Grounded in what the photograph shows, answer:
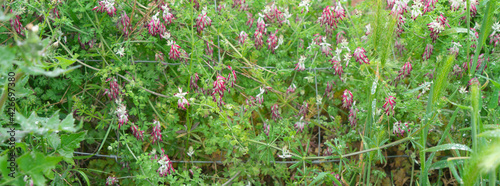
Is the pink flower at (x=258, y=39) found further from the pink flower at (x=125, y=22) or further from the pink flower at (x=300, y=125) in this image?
the pink flower at (x=125, y=22)

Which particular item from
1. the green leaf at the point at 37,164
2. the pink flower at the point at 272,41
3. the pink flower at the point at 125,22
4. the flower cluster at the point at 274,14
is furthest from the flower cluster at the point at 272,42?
the green leaf at the point at 37,164

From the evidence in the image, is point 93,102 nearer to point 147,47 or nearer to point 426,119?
point 147,47

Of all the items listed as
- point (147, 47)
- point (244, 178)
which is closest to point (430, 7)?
point (244, 178)

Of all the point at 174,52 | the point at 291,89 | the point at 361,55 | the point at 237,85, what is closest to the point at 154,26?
the point at 174,52

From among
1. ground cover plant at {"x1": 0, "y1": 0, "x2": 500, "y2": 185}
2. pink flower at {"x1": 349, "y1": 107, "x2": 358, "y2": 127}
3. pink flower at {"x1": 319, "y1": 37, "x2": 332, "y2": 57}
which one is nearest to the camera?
ground cover plant at {"x1": 0, "y1": 0, "x2": 500, "y2": 185}

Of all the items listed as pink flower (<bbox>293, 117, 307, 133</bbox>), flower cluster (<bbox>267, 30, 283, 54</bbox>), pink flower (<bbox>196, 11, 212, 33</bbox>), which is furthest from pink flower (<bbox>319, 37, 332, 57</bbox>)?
pink flower (<bbox>196, 11, 212, 33</bbox>)

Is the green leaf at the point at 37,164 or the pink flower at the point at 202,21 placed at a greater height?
the pink flower at the point at 202,21

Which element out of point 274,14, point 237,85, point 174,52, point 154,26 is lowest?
point 237,85

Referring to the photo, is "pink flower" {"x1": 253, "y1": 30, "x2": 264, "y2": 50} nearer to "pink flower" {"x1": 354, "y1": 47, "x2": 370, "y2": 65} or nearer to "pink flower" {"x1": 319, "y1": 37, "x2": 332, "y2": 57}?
"pink flower" {"x1": 319, "y1": 37, "x2": 332, "y2": 57}

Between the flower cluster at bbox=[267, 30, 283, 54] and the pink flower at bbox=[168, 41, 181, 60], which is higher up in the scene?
the flower cluster at bbox=[267, 30, 283, 54]

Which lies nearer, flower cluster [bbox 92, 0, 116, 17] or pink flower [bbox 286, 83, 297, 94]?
flower cluster [bbox 92, 0, 116, 17]

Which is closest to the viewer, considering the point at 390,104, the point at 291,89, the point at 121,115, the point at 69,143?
the point at 69,143

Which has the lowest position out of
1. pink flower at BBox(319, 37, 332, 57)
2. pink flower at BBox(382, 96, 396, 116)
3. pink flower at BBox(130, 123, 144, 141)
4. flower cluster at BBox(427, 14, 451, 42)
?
pink flower at BBox(130, 123, 144, 141)

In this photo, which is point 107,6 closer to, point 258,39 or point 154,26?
point 154,26
